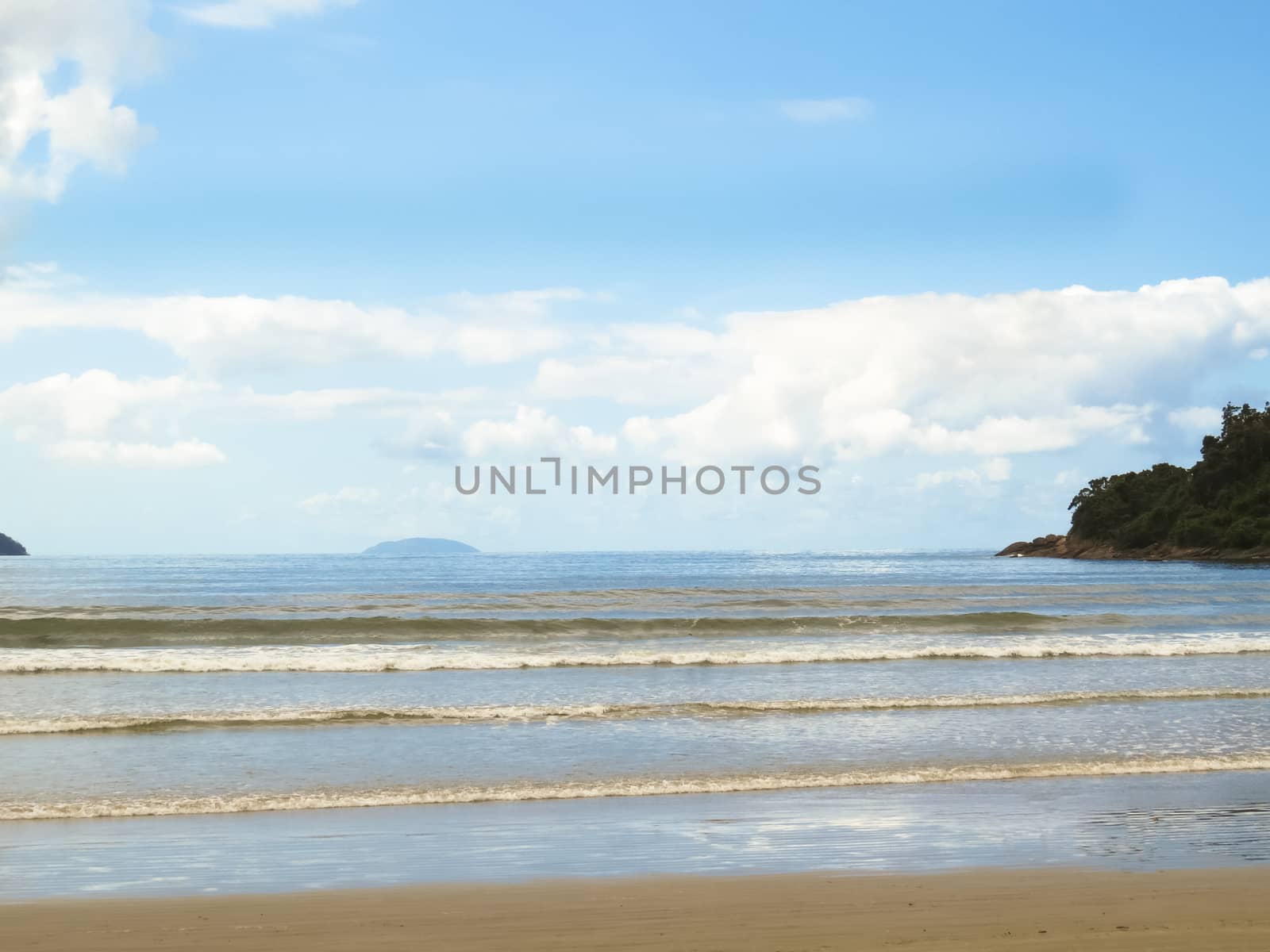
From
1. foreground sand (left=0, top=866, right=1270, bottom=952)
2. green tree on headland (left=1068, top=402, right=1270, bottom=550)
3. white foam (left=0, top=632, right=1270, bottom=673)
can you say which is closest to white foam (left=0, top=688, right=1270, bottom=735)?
white foam (left=0, top=632, right=1270, bottom=673)

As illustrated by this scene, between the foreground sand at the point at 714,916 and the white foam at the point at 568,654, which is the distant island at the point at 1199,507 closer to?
the white foam at the point at 568,654

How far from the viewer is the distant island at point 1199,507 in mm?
91538

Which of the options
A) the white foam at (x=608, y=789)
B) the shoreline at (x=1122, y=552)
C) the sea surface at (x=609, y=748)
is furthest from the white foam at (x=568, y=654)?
the shoreline at (x=1122, y=552)

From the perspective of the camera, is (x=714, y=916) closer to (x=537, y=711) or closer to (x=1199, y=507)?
(x=537, y=711)

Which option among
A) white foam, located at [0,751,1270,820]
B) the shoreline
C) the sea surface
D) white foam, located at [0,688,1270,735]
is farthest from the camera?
the shoreline

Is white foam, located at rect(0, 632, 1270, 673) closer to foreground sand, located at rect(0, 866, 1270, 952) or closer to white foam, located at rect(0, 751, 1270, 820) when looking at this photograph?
white foam, located at rect(0, 751, 1270, 820)

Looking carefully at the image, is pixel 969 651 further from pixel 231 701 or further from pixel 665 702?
pixel 231 701

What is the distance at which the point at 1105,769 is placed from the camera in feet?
40.3

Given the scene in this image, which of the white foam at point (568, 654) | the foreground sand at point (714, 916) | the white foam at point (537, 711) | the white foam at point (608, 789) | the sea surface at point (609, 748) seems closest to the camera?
the foreground sand at point (714, 916)

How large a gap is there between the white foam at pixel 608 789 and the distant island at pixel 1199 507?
85.2 m

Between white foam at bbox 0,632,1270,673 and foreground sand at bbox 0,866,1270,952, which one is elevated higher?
foreground sand at bbox 0,866,1270,952

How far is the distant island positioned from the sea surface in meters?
68.5

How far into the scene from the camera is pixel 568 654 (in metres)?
24.6

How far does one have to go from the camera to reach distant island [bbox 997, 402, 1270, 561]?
91.5m
